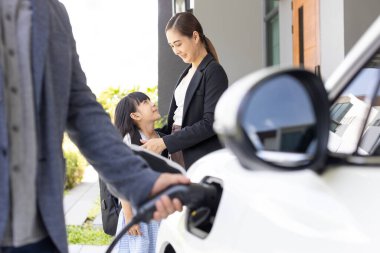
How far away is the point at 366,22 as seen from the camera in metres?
6.10

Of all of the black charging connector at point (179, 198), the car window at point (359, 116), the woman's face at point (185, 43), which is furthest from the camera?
the woman's face at point (185, 43)

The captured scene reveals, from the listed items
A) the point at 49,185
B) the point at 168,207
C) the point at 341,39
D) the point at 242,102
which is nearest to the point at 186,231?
the point at 168,207

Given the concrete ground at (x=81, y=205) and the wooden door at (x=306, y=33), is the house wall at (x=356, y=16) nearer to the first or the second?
the wooden door at (x=306, y=33)

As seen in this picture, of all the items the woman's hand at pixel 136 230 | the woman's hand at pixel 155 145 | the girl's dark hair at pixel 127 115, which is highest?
the girl's dark hair at pixel 127 115

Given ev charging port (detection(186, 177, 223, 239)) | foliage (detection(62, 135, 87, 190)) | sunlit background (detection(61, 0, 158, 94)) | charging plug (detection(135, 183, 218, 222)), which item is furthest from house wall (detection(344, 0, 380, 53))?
sunlit background (detection(61, 0, 158, 94))

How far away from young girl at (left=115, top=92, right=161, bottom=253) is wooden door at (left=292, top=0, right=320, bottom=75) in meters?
3.19

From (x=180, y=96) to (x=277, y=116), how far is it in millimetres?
2745

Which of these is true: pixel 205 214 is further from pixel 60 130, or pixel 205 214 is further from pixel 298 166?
pixel 298 166

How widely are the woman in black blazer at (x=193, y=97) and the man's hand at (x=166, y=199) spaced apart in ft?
6.52

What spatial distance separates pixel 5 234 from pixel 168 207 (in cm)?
43

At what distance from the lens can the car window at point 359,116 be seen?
191 cm

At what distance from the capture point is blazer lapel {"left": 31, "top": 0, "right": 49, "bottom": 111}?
65.7 inches

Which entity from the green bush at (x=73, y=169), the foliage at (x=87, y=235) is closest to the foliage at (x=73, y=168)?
the green bush at (x=73, y=169)

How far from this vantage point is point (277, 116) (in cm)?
140
